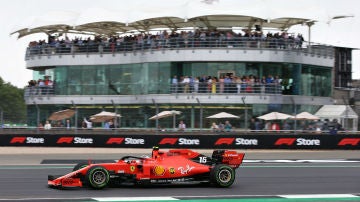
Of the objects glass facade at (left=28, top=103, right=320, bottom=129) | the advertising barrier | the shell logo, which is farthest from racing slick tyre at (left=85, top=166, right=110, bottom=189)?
glass facade at (left=28, top=103, right=320, bottom=129)

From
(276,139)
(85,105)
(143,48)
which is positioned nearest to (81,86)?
(85,105)

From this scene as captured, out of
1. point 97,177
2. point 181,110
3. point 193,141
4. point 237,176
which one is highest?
point 181,110

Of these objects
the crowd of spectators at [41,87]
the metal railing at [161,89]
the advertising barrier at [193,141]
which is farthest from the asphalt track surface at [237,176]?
the crowd of spectators at [41,87]

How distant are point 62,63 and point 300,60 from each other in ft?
52.6

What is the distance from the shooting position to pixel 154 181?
1520 cm

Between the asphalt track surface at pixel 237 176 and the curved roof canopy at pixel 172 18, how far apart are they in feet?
45.6

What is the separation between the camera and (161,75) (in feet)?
137

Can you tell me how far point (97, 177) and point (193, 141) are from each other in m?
15.7

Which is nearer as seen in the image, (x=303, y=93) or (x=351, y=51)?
(x=303, y=93)

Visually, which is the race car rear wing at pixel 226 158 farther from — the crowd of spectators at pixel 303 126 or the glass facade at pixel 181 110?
the crowd of spectators at pixel 303 126

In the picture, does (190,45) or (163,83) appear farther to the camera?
(163,83)

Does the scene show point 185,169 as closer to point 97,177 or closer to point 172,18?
point 97,177

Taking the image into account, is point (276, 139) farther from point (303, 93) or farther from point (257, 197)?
point (257, 197)

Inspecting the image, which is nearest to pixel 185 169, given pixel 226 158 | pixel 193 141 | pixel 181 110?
pixel 226 158
